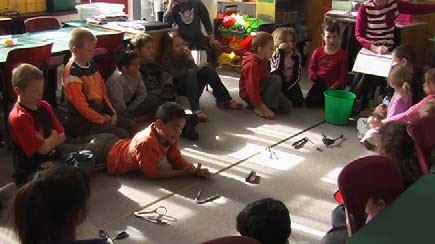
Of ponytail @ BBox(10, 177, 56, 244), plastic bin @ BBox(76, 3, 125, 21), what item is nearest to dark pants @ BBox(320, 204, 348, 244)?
ponytail @ BBox(10, 177, 56, 244)

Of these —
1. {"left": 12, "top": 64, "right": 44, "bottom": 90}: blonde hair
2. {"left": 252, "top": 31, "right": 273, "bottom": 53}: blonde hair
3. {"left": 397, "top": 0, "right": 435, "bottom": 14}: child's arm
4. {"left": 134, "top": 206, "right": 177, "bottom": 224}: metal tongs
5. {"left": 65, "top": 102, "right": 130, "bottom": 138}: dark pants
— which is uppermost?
{"left": 397, "top": 0, "right": 435, "bottom": 14}: child's arm

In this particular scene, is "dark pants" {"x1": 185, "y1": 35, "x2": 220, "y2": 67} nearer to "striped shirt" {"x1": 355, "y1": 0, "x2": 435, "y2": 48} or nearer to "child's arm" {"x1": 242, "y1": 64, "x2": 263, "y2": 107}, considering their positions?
"child's arm" {"x1": 242, "y1": 64, "x2": 263, "y2": 107}

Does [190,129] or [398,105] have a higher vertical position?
[398,105]

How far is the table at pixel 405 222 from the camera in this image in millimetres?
1590

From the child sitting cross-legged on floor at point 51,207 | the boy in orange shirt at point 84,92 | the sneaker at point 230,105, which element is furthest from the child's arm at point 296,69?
the child sitting cross-legged on floor at point 51,207

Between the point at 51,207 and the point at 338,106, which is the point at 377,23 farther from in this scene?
the point at 51,207

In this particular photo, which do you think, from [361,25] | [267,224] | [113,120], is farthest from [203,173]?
[361,25]

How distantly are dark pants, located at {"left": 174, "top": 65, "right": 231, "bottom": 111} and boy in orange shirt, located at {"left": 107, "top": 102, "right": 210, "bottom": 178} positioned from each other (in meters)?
1.23

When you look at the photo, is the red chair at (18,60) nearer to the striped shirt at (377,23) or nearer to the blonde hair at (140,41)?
the blonde hair at (140,41)

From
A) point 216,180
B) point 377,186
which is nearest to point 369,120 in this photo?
point 216,180

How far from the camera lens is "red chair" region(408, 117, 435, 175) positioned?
2319mm

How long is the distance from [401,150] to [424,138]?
0.15 metres

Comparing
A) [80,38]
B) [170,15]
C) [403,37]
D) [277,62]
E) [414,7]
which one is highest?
[414,7]

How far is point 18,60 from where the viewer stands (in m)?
3.64
